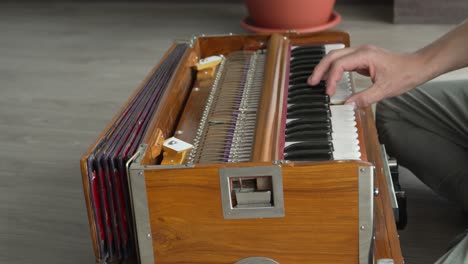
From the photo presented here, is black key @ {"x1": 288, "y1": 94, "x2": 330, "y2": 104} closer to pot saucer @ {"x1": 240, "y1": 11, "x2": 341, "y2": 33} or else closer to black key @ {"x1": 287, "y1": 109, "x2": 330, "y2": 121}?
black key @ {"x1": 287, "y1": 109, "x2": 330, "y2": 121}

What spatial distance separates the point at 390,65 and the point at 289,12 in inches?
84.2

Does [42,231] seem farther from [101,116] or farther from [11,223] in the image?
[101,116]

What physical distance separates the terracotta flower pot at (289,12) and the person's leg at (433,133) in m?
1.75

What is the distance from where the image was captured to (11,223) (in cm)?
211

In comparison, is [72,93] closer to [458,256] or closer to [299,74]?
[299,74]

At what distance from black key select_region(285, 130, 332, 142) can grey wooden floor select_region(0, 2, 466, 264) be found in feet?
2.21

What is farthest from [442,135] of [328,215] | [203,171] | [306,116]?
[203,171]

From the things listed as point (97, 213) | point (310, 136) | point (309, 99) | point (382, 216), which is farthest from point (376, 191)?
point (97, 213)

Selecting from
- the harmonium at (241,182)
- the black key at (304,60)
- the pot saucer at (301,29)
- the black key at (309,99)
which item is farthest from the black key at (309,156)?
the pot saucer at (301,29)

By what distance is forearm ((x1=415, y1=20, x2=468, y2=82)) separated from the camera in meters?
1.49

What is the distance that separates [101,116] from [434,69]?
1.65 meters

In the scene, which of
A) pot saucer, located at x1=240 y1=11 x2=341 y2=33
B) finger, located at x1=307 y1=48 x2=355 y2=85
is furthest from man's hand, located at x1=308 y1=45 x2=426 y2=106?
pot saucer, located at x1=240 y1=11 x2=341 y2=33

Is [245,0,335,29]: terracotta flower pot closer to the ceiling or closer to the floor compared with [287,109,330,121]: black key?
closer to the floor

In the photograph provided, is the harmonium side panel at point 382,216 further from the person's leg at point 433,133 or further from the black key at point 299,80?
the person's leg at point 433,133
